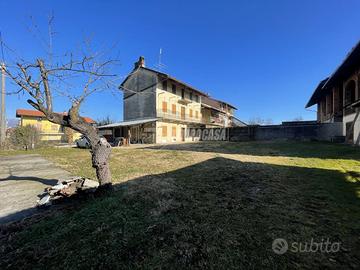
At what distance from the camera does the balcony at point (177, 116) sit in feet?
79.5

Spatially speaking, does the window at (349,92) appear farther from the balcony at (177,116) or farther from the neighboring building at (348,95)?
the balcony at (177,116)

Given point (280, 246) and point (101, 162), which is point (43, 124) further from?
point (280, 246)

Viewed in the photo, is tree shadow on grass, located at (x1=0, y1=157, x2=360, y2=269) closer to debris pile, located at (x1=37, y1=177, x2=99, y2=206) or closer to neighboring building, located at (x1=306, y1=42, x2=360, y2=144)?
debris pile, located at (x1=37, y1=177, x2=99, y2=206)

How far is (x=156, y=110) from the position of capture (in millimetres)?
23734

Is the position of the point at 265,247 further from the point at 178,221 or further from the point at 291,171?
the point at 291,171

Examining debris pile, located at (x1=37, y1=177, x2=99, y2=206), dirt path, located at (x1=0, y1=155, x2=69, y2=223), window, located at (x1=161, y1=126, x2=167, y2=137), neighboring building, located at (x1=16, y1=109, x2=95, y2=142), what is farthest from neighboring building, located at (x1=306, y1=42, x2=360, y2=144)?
neighboring building, located at (x1=16, y1=109, x2=95, y2=142)

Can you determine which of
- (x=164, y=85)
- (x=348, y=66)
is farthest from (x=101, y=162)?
(x=164, y=85)

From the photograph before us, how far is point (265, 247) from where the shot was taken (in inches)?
87.7

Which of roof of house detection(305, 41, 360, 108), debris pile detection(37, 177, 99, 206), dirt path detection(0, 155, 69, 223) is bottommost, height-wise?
dirt path detection(0, 155, 69, 223)

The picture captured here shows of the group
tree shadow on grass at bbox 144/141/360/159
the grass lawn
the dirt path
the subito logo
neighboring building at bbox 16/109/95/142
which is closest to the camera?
the grass lawn

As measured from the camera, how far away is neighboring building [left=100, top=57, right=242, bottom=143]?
23.6 m

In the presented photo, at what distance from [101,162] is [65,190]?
0.89 m

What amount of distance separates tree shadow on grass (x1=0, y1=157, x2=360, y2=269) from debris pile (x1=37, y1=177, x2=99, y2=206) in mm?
334

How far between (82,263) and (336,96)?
22.6m
